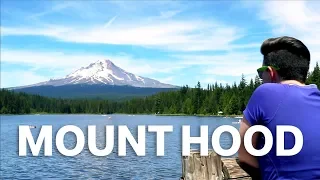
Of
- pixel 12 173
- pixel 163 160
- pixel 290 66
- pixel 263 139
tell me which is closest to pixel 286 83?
pixel 290 66

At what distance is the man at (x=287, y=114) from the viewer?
3.53 m

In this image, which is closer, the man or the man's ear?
the man

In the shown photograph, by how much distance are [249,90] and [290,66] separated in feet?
572

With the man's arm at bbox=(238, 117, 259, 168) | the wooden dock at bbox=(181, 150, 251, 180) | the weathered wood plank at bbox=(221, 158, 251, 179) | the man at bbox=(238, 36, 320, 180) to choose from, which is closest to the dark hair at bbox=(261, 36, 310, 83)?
the man at bbox=(238, 36, 320, 180)

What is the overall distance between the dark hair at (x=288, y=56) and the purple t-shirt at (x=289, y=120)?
182 millimetres

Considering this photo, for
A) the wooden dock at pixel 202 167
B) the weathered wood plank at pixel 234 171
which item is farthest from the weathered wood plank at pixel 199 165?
the weathered wood plank at pixel 234 171

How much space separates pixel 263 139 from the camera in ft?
11.9

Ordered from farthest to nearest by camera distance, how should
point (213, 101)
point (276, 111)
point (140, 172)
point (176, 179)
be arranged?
point (213, 101) → point (140, 172) → point (176, 179) → point (276, 111)

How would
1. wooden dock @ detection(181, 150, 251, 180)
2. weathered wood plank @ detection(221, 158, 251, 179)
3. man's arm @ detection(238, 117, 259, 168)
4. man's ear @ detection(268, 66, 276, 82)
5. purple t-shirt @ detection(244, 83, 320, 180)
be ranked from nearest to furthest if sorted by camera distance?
purple t-shirt @ detection(244, 83, 320, 180) → man's arm @ detection(238, 117, 259, 168) → man's ear @ detection(268, 66, 276, 82) → wooden dock @ detection(181, 150, 251, 180) → weathered wood plank @ detection(221, 158, 251, 179)

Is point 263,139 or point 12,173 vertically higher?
point 263,139

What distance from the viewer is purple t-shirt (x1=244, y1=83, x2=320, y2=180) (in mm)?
3521

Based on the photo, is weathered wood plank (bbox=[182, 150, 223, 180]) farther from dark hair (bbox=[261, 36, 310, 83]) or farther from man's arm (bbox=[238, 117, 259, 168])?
dark hair (bbox=[261, 36, 310, 83])

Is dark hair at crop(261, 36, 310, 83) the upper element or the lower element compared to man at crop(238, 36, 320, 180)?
upper

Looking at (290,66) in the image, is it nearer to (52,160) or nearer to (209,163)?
(209,163)
